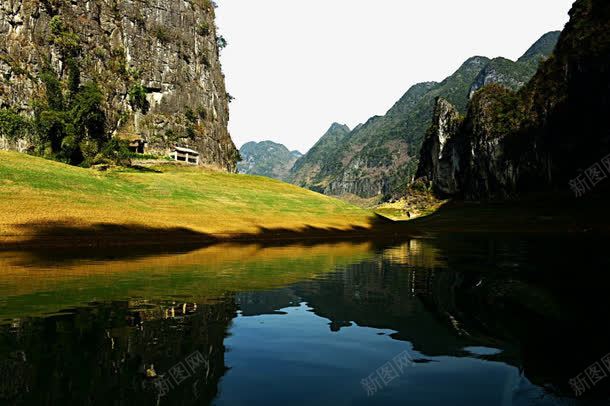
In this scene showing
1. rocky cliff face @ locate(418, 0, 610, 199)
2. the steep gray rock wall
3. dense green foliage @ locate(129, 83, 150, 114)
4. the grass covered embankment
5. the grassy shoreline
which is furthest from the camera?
the steep gray rock wall

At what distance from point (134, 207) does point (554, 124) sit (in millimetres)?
117342

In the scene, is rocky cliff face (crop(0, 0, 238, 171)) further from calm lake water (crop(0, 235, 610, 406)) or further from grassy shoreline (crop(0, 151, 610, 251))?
calm lake water (crop(0, 235, 610, 406))

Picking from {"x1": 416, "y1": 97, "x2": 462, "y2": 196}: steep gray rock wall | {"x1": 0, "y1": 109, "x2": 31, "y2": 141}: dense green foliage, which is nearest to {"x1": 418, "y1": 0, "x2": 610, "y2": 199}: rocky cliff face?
{"x1": 416, "y1": 97, "x2": 462, "y2": 196}: steep gray rock wall

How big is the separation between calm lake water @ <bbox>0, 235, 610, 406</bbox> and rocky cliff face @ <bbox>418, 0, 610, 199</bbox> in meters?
105

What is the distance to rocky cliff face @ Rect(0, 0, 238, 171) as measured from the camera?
9619 centimetres

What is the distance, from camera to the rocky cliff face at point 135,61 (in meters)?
96.2

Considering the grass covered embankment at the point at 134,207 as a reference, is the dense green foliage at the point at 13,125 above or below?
above

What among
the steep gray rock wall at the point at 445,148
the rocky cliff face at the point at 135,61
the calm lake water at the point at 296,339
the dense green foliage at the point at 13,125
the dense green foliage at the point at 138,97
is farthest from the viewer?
the steep gray rock wall at the point at 445,148

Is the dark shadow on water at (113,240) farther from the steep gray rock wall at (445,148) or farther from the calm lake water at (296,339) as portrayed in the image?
the steep gray rock wall at (445,148)

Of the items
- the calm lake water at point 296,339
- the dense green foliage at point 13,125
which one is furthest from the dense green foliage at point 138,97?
the calm lake water at point 296,339

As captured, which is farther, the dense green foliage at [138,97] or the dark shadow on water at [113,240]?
the dense green foliage at [138,97]

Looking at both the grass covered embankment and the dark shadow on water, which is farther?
the grass covered embankment

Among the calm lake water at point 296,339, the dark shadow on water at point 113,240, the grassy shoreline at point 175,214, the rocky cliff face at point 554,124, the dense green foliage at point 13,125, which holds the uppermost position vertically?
the rocky cliff face at point 554,124

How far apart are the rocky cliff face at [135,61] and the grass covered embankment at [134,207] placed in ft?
177
